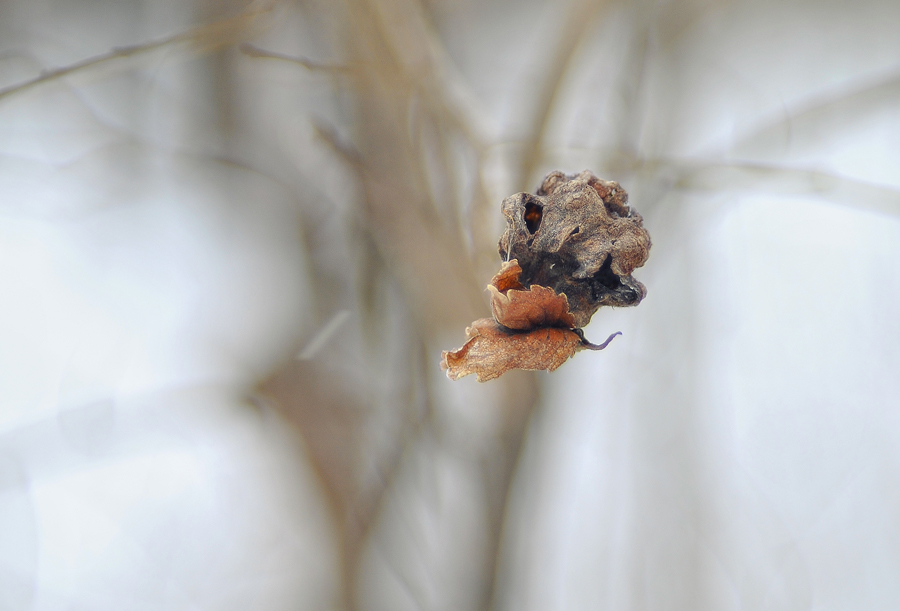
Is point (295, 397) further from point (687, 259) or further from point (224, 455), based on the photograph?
point (687, 259)

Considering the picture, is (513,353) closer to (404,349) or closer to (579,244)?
(579,244)

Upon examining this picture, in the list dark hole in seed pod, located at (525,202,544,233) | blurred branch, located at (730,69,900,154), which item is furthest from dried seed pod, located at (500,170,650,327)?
blurred branch, located at (730,69,900,154)

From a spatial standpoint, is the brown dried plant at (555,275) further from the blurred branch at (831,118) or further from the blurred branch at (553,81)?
the blurred branch at (831,118)

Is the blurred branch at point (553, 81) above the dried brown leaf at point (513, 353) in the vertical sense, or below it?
above

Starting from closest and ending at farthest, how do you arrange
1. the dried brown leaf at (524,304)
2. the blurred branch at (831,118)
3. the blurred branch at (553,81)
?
the dried brown leaf at (524,304), the blurred branch at (553,81), the blurred branch at (831,118)

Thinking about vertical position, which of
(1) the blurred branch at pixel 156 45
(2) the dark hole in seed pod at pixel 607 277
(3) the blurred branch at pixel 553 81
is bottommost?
(2) the dark hole in seed pod at pixel 607 277

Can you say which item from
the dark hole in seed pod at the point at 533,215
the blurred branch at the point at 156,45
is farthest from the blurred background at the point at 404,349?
the dark hole in seed pod at the point at 533,215

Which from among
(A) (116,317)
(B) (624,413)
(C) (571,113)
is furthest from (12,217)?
(B) (624,413)
